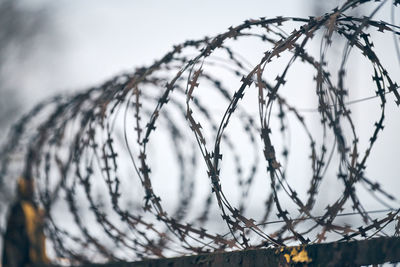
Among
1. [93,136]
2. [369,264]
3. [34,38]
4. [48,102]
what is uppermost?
[34,38]

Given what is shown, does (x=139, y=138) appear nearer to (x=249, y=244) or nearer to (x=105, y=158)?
(x=105, y=158)

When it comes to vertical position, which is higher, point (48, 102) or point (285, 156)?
point (48, 102)

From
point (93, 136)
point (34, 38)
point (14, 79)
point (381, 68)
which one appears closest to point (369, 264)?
point (381, 68)

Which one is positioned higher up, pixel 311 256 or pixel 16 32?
pixel 16 32

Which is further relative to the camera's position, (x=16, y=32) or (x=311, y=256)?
(x=16, y=32)

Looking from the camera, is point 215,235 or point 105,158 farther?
point 105,158

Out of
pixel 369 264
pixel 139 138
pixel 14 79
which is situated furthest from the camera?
pixel 14 79

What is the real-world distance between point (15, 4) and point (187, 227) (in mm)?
24491

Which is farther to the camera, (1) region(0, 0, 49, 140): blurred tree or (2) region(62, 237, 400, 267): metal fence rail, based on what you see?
(1) region(0, 0, 49, 140): blurred tree

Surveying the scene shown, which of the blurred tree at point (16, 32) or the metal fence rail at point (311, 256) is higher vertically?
the blurred tree at point (16, 32)

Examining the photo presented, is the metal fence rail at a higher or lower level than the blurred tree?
lower

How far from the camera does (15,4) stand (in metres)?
25.5

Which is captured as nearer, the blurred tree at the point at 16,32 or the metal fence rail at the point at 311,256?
the metal fence rail at the point at 311,256

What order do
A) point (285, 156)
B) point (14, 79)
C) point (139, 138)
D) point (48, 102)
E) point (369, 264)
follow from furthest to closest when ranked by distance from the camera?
1. point (14, 79)
2. point (48, 102)
3. point (285, 156)
4. point (139, 138)
5. point (369, 264)
